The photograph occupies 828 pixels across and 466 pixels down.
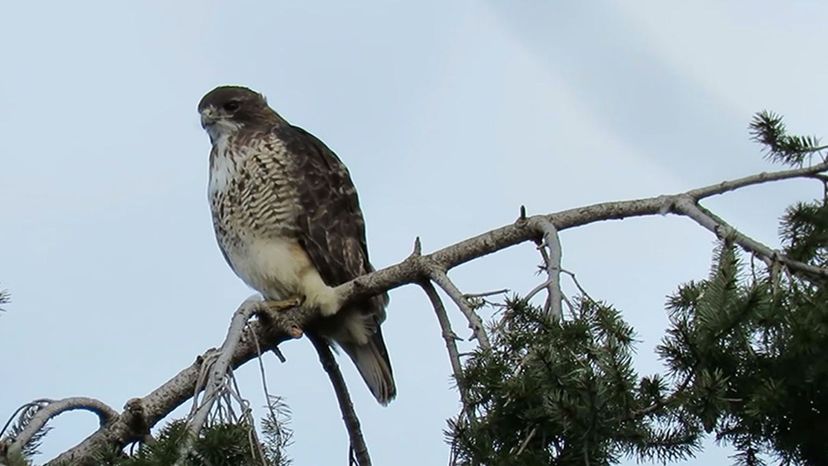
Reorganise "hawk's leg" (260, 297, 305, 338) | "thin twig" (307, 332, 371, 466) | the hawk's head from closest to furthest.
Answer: "thin twig" (307, 332, 371, 466)
"hawk's leg" (260, 297, 305, 338)
the hawk's head

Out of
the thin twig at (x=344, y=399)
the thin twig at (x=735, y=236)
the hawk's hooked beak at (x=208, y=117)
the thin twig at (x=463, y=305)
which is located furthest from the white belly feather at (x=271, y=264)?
the thin twig at (x=735, y=236)

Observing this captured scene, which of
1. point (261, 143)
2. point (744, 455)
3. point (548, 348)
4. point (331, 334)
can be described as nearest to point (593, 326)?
point (548, 348)

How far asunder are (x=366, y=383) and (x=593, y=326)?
8.53 feet

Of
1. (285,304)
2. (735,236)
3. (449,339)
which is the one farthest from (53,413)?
(735,236)

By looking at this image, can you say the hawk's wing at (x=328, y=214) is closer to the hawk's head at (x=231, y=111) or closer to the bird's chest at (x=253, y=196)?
the bird's chest at (x=253, y=196)

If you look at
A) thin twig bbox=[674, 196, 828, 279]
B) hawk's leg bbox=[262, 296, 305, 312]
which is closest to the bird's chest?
hawk's leg bbox=[262, 296, 305, 312]

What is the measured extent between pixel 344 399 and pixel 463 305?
1211 mm

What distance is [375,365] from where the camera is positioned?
19.5 feet

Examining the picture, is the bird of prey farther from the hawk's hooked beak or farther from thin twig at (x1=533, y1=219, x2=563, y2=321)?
thin twig at (x1=533, y1=219, x2=563, y2=321)

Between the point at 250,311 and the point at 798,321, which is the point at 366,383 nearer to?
the point at 250,311

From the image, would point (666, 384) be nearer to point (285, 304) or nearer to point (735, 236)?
point (735, 236)

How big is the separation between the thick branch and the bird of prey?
113 cm

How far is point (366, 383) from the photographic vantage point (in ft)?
19.5

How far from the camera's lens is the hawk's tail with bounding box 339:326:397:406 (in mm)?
5883
